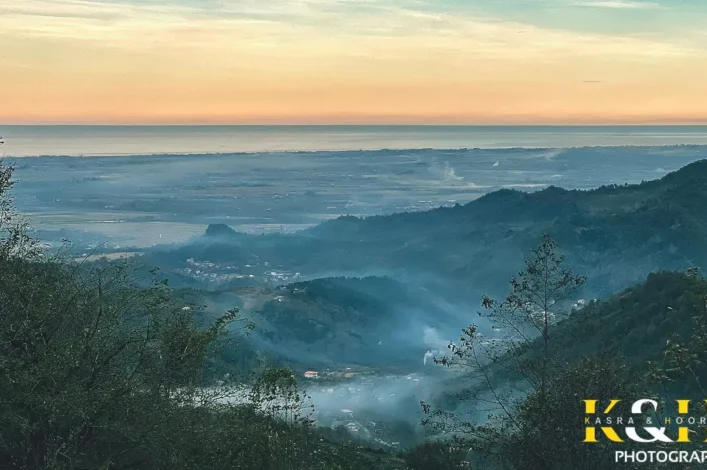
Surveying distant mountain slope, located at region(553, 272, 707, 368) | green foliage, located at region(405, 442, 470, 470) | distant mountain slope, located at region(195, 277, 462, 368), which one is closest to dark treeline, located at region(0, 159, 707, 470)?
green foliage, located at region(405, 442, 470, 470)

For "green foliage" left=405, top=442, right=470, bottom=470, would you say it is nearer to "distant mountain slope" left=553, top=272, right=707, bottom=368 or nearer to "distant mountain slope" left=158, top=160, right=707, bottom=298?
"distant mountain slope" left=553, top=272, right=707, bottom=368


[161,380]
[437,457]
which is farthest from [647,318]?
[161,380]

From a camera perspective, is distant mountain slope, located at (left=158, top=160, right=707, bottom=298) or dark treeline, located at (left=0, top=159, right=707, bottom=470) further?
distant mountain slope, located at (left=158, top=160, right=707, bottom=298)

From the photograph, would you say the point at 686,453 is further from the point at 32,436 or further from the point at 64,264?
the point at 64,264

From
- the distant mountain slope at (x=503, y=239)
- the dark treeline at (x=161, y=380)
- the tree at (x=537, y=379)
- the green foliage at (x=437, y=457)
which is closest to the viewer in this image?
the dark treeline at (x=161, y=380)

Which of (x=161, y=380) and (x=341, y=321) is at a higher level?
(x=161, y=380)

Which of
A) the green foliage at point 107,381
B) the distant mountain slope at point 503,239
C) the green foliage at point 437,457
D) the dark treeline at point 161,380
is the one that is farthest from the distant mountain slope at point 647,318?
the distant mountain slope at point 503,239

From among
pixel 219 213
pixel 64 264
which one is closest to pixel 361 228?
pixel 219 213

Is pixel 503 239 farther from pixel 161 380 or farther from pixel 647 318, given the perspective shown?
pixel 161 380

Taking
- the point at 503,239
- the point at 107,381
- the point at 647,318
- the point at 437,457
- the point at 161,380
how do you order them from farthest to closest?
the point at 503,239 < the point at 647,318 < the point at 437,457 < the point at 161,380 < the point at 107,381

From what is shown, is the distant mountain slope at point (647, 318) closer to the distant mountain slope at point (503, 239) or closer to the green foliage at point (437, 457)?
the green foliage at point (437, 457)

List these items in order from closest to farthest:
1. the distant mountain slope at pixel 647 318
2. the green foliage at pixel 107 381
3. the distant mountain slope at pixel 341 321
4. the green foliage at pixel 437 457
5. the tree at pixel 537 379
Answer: the green foliage at pixel 107 381 → the tree at pixel 537 379 → the green foliage at pixel 437 457 → the distant mountain slope at pixel 647 318 → the distant mountain slope at pixel 341 321
